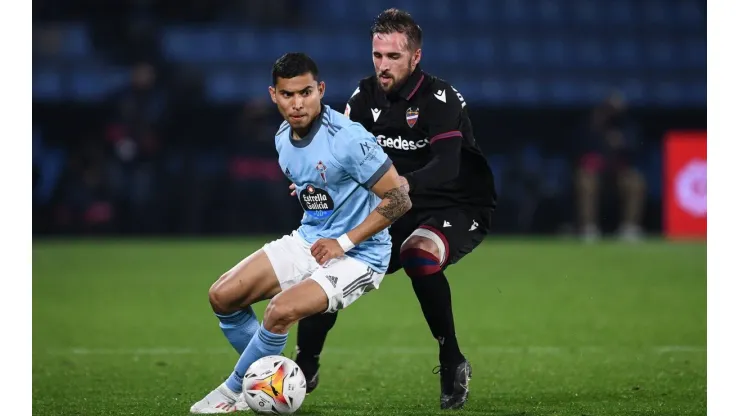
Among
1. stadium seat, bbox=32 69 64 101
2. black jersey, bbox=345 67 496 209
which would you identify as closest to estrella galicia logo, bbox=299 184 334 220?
black jersey, bbox=345 67 496 209

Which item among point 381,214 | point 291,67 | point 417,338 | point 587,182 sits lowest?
point 417,338

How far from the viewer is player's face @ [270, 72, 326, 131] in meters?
4.83

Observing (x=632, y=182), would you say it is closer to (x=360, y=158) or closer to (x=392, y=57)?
(x=392, y=57)

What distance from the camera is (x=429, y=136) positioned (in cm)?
538

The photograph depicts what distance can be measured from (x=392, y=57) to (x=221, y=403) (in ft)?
5.47

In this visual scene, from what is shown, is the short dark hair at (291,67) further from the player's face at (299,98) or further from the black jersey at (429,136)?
the black jersey at (429,136)

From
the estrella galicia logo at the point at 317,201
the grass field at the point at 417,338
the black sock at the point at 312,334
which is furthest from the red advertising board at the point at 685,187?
the estrella galicia logo at the point at 317,201

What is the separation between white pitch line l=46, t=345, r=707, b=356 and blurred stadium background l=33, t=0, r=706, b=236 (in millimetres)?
7725

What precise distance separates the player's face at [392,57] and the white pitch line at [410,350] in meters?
2.27

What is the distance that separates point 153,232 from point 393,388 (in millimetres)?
9834

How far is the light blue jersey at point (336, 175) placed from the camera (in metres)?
4.86

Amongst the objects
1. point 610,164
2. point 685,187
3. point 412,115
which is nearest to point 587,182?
point 610,164
